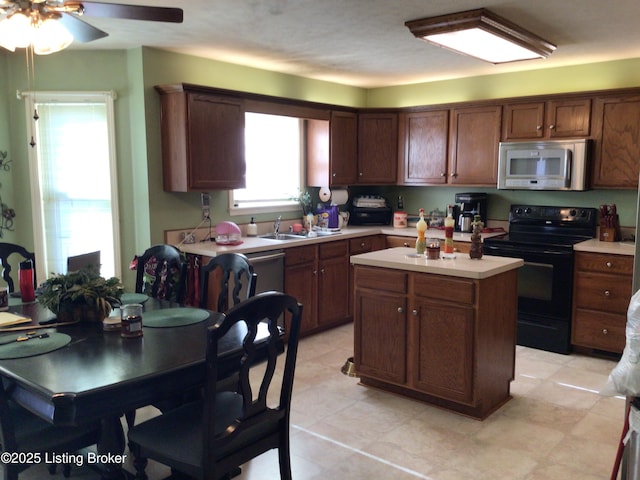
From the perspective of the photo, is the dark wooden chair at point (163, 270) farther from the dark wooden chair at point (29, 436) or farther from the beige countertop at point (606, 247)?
the beige countertop at point (606, 247)

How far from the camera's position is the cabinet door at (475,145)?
5012 mm

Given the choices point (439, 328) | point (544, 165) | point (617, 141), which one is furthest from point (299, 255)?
point (617, 141)

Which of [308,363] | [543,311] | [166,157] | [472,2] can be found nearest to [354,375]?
[308,363]

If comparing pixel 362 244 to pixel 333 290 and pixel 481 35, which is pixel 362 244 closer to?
pixel 333 290

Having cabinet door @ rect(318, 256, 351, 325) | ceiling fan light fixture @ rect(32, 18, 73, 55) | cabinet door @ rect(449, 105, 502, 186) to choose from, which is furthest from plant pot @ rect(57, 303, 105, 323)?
cabinet door @ rect(449, 105, 502, 186)

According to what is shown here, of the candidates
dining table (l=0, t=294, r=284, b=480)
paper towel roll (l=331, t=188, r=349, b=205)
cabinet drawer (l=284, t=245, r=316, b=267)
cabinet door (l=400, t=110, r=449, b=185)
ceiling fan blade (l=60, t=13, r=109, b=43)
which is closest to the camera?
dining table (l=0, t=294, r=284, b=480)

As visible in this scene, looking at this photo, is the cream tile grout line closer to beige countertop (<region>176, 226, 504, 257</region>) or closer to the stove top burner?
beige countertop (<region>176, 226, 504, 257</region>)

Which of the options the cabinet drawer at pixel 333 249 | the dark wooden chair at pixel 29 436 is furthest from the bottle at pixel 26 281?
the cabinet drawer at pixel 333 249

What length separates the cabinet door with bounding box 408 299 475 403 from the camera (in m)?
3.08

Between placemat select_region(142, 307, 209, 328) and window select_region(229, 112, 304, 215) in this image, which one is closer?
placemat select_region(142, 307, 209, 328)

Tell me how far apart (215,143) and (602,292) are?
3.22 m

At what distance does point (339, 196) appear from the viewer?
222 inches

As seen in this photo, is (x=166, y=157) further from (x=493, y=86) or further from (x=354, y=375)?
(x=493, y=86)

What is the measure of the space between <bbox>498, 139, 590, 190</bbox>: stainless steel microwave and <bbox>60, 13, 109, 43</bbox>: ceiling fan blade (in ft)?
11.8
